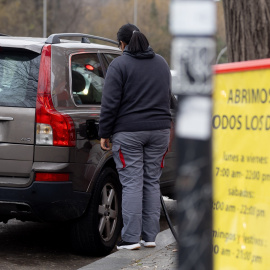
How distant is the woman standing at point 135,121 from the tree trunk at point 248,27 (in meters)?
0.70

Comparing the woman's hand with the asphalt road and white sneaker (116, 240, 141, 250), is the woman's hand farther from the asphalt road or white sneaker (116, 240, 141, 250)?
the asphalt road

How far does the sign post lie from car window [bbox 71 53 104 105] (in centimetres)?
407

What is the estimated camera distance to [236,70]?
376 centimetres

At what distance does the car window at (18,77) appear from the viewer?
5.97 m

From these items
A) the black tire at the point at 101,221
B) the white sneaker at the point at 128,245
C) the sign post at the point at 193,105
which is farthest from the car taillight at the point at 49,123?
the sign post at the point at 193,105

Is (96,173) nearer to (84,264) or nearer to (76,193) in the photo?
(76,193)

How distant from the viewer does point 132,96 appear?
609cm

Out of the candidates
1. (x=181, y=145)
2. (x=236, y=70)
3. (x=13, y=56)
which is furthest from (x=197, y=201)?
(x=13, y=56)

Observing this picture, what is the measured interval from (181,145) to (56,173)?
3755 millimetres

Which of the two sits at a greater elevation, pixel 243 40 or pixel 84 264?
pixel 243 40

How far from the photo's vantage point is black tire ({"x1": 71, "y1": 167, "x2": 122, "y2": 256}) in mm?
6203

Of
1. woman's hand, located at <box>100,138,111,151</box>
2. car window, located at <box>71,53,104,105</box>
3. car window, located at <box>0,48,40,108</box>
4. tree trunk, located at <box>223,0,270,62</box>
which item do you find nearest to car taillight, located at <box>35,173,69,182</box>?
woman's hand, located at <box>100,138,111,151</box>

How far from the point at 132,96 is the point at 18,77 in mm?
886

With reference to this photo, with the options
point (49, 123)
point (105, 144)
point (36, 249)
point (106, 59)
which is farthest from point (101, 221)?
point (106, 59)
